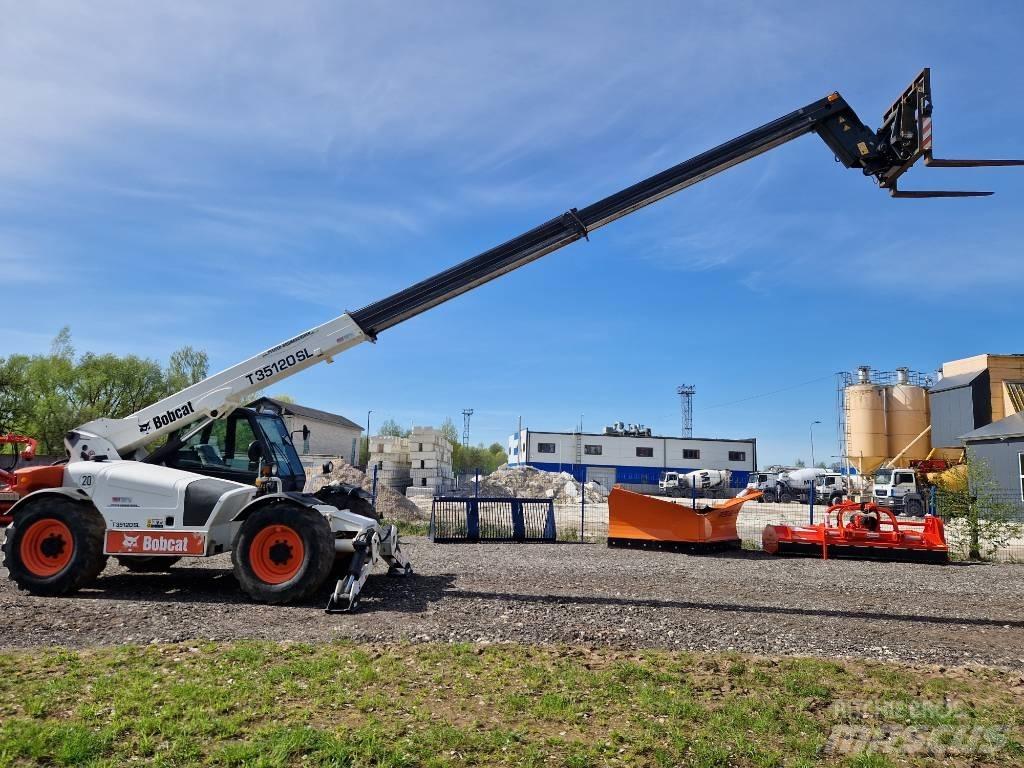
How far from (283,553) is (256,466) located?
5.35ft

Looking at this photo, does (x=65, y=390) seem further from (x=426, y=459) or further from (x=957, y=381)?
(x=957, y=381)

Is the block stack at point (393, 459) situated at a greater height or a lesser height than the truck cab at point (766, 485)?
greater

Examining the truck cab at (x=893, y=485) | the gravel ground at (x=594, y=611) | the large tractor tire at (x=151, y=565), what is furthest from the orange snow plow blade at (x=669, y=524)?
the truck cab at (x=893, y=485)

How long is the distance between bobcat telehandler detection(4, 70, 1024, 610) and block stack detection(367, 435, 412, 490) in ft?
76.1

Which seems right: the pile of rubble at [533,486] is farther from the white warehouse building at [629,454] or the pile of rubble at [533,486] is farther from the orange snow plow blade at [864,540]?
the orange snow plow blade at [864,540]

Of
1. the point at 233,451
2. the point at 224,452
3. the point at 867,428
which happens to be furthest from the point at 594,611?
the point at 867,428

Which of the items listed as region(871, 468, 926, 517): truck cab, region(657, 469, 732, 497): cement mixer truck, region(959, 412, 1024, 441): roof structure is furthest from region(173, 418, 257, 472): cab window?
region(657, 469, 732, 497): cement mixer truck

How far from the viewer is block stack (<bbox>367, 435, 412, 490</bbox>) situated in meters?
33.6

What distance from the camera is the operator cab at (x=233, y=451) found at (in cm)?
981

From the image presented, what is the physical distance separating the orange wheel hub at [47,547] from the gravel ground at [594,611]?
431 mm

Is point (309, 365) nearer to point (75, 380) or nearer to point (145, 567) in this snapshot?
point (145, 567)

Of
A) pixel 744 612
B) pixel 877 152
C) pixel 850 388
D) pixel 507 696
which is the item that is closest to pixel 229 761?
pixel 507 696

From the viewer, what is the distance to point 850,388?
156 ft

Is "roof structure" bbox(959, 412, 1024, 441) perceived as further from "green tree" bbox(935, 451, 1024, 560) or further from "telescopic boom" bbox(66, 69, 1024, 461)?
"telescopic boom" bbox(66, 69, 1024, 461)
